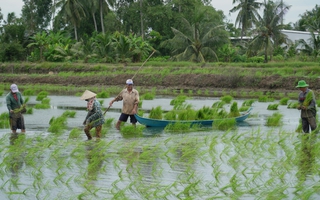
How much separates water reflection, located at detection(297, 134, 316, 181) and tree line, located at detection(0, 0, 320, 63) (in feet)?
75.5

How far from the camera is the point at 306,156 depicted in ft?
31.0

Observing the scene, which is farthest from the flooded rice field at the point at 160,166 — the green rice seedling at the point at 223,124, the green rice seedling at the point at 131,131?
the green rice seedling at the point at 223,124

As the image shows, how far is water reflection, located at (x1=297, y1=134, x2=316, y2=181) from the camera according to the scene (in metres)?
8.15

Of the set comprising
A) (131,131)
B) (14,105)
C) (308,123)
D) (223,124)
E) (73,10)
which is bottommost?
(223,124)

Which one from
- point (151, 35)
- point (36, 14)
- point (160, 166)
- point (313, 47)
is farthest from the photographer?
point (36, 14)

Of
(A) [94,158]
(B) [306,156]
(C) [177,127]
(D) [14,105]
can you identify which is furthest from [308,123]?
(D) [14,105]

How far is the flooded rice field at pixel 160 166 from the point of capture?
7164 mm

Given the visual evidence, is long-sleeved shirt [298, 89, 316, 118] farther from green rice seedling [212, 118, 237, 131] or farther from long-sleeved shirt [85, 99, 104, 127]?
long-sleeved shirt [85, 99, 104, 127]

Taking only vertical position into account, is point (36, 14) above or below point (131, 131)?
above

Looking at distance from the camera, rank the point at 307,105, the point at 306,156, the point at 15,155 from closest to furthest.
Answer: the point at 306,156 → the point at 15,155 → the point at 307,105

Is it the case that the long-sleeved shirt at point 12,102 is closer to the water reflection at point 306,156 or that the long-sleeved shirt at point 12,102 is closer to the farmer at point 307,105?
the farmer at point 307,105

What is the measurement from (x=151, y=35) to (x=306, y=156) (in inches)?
1299

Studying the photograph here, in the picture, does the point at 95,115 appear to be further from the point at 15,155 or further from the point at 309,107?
the point at 309,107

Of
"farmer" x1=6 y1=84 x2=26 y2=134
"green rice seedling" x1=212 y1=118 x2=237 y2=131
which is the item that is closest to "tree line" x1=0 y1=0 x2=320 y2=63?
"green rice seedling" x1=212 y1=118 x2=237 y2=131
